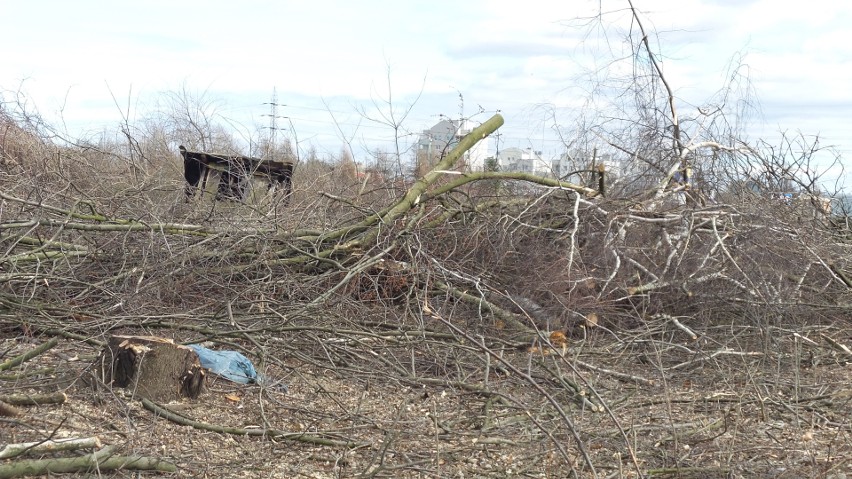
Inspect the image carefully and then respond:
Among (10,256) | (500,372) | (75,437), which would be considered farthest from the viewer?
(10,256)

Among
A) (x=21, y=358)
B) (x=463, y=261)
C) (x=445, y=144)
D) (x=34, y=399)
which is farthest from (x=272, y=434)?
(x=445, y=144)

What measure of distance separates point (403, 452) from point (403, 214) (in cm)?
284

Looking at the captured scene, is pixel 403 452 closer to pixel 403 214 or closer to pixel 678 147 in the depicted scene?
pixel 403 214

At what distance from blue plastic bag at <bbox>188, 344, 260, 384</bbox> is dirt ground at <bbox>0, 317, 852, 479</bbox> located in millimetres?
61

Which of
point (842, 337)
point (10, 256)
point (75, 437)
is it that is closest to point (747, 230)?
point (842, 337)

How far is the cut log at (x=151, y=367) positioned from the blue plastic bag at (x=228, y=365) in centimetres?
31

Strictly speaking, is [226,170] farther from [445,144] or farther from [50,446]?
[50,446]

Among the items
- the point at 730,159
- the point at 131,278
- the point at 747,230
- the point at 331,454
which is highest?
the point at 730,159

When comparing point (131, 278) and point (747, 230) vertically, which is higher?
point (747, 230)

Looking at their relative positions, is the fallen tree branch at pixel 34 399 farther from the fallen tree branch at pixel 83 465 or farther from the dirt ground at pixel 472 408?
the fallen tree branch at pixel 83 465

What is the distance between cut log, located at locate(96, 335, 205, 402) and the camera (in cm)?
400

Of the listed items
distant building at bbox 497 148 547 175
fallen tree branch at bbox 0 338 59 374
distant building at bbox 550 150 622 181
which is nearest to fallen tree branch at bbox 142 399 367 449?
fallen tree branch at bbox 0 338 59 374

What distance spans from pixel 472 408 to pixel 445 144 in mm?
3310

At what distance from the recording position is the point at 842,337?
18.9ft
